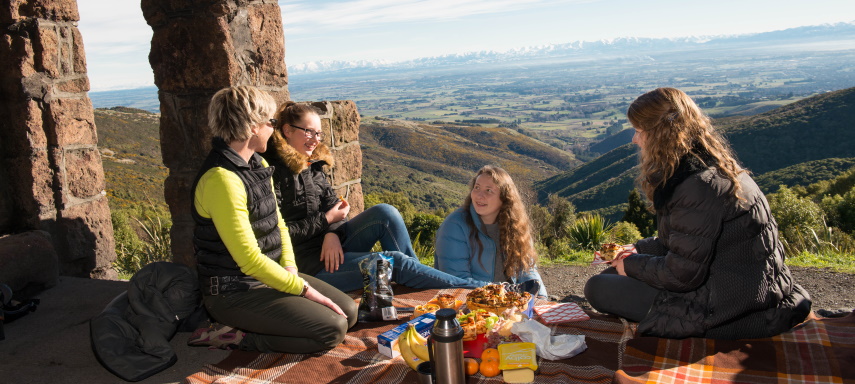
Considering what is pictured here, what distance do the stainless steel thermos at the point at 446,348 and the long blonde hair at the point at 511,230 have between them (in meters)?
1.54

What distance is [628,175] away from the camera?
53.1 meters

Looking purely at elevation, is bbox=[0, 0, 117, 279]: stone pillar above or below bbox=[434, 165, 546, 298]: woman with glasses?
above

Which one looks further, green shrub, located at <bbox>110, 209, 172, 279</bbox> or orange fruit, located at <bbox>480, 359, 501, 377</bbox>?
green shrub, located at <bbox>110, 209, 172, 279</bbox>

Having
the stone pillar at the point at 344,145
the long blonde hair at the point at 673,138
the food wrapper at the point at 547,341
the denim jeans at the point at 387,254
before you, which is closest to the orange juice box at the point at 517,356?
the food wrapper at the point at 547,341

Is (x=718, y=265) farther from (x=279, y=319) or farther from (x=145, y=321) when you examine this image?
(x=145, y=321)

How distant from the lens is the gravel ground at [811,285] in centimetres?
406

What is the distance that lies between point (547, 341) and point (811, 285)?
3260 mm

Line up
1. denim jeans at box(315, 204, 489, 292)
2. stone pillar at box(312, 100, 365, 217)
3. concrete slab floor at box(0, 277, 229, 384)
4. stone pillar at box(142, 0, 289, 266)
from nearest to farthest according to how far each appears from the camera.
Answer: concrete slab floor at box(0, 277, 229, 384) → stone pillar at box(142, 0, 289, 266) → denim jeans at box(315, 204, 489, 292) → stone pillar at box(312, 100, 365, 217)

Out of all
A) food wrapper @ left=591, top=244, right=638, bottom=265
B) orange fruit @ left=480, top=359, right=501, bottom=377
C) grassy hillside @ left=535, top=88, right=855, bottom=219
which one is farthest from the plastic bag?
grassy hillside @ left=535, top=88, right=855, bottom=219

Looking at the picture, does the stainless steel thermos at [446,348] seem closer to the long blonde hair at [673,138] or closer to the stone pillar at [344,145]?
the long blonde hair at [673,138]

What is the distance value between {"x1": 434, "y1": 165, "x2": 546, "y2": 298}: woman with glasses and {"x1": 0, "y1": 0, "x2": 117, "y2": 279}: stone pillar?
2.58m

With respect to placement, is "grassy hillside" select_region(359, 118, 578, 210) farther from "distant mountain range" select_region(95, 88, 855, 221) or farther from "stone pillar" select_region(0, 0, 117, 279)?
"stone pillar" select_region(0, 0, 117, 279)

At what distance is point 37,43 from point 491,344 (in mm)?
3508

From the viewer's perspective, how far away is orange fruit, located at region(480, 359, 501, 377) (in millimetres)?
2291
